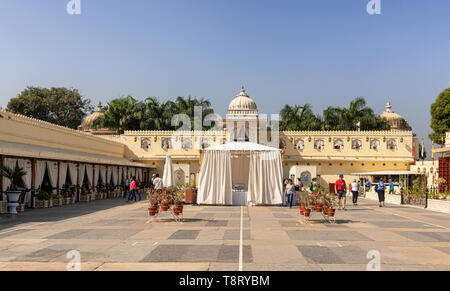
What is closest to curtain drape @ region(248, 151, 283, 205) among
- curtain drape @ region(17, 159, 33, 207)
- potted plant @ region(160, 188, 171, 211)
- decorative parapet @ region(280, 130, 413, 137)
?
potted plant @ region(160, 188, 171, 211)

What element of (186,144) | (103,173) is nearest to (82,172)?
(103,173)

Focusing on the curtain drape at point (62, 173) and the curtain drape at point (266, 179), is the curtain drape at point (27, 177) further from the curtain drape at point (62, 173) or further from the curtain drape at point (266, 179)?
the curtain drape at point (266, 179)

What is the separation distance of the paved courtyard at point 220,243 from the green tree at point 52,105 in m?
42.8

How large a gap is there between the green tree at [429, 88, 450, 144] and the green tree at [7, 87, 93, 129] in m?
42.7

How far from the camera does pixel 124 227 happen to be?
1356cm

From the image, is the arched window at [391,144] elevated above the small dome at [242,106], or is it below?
below

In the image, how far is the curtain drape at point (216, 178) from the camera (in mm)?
22469

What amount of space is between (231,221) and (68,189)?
11478mm

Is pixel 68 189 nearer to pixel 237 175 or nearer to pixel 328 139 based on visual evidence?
pixel 237 175

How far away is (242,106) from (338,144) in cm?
1049

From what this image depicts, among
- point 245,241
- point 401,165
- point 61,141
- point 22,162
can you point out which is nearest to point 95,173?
point 61,141

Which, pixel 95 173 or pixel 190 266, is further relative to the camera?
pixel 95 173

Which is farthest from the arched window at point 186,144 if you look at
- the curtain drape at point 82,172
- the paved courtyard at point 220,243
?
the paved courtyard at point 220,243

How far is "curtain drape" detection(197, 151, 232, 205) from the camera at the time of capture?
22.5 m
